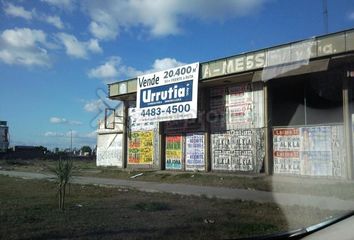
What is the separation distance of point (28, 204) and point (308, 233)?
9.49 meters

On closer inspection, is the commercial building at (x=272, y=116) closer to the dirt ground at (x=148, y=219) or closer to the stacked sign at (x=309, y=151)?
the stacked sign at (x=309, y=151)

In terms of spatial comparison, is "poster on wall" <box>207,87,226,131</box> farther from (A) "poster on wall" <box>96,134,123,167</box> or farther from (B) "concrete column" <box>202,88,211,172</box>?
(A) "poster on wall" <box>96,134,123,167</box>

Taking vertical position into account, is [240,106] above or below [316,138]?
above

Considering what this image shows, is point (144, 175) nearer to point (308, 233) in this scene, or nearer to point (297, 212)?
point (297, 212)

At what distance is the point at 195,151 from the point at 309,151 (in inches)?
278

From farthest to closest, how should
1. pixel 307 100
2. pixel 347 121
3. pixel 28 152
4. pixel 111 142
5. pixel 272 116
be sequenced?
pixel 28 152 → pixel 111 142 → pixel 272 116 → pixel 307 100 → pixel 347 121

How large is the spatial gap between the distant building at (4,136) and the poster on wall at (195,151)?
43.9 metres

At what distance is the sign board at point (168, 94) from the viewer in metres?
24.7

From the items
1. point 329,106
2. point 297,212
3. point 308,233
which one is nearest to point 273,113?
point 329,106

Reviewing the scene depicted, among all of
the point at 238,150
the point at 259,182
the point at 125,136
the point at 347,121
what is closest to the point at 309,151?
the point at 347,121

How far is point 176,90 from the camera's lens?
25750 mm

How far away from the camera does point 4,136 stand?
66.0 m

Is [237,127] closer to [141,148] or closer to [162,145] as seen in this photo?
[162,145]

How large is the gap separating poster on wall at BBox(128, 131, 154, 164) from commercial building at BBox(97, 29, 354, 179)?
0.50 meters
